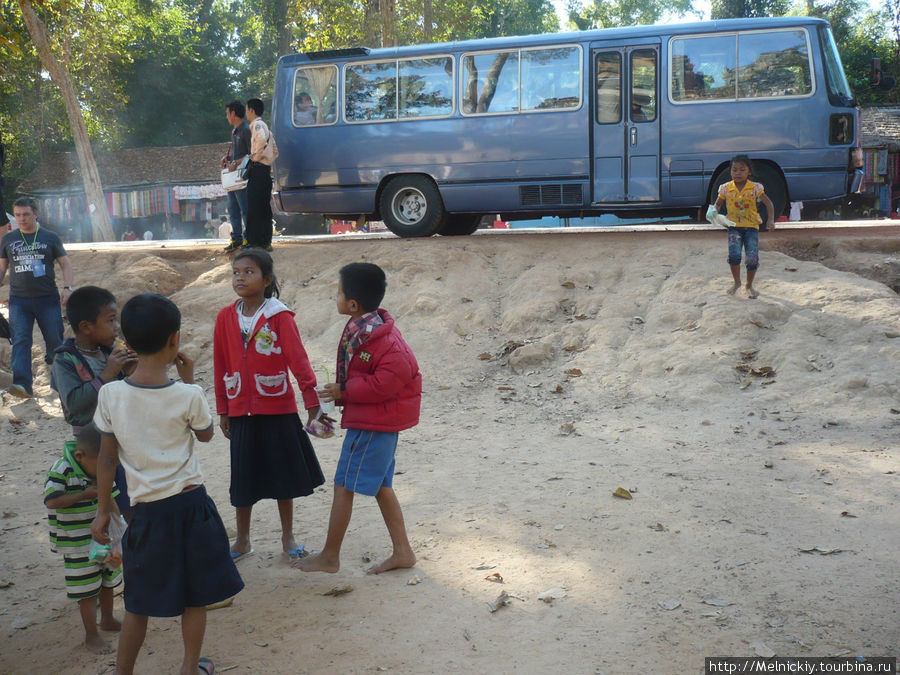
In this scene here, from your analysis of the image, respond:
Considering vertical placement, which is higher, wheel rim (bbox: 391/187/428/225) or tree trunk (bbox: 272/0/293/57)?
tree trunk (bbox: 272/0/293/57)

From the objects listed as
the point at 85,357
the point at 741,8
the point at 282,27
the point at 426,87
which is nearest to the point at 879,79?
the point at 426,87

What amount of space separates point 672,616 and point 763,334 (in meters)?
4.77

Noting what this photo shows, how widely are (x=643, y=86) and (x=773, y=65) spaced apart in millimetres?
1536

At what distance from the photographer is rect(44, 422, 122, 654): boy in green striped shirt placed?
10.4 ft

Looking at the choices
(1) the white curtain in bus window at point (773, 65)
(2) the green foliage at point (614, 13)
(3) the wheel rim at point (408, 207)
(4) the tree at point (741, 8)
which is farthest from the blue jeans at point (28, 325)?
(2) the green foliage at point (614, 13)

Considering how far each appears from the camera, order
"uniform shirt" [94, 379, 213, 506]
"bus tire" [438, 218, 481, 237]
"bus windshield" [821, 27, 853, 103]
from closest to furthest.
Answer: "uniform shirt" [94, 379, 213, 506] < "bus windshield" [821, 27, 853, 103] < "bus tire" [438, 218, 481, 237]

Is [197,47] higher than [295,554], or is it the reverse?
[197,47]

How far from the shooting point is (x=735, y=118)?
9961 millimetres

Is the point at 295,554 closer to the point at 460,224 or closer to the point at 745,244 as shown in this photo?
the point at 745,244

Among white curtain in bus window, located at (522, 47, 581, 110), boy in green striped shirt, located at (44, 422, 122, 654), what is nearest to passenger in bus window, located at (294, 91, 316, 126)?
white curtain in bus window, located at (522, 47, 581, 110)

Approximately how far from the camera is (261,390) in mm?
3826

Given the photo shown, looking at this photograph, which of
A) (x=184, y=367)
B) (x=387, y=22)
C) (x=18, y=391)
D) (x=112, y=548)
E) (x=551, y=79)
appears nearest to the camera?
(x=112, y=548)

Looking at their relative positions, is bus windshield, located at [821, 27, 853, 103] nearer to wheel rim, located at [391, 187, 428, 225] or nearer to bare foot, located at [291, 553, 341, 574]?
wheel rim, located at [391, 187, 428, 225]

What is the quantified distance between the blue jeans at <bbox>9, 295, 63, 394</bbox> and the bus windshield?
29.4ft
